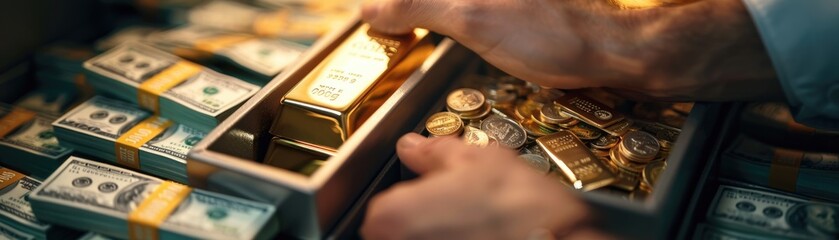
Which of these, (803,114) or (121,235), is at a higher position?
(803,114)

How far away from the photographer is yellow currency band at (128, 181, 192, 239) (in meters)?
1.08

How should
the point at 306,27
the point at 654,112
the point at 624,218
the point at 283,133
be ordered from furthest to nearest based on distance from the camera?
1. the point at 306,27
2. the point at 654,112
3. the point at 283,133
4. the point at 624,218

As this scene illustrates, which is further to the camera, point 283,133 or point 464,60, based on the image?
point 464,60

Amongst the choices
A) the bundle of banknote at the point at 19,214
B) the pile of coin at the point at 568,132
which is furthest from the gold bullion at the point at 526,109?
the bundle of banknote at the point at 19,214

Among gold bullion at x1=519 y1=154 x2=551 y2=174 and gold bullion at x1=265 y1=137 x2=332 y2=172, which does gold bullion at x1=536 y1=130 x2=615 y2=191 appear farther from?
gold bullion at x1=265 y1=137 x2=332 y2=172

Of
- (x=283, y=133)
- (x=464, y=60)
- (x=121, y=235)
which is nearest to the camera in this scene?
(x=121, y=235)

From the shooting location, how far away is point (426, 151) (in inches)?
43.9

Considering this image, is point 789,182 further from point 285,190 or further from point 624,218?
point 285,190

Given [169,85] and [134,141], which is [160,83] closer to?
[169,85]

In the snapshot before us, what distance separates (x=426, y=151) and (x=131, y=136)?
2.00ft

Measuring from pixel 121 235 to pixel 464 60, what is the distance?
765 mm

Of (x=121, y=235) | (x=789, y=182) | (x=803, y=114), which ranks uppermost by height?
(x=803, y=114)

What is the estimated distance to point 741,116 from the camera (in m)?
1.45

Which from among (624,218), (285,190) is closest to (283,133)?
(285,190)
